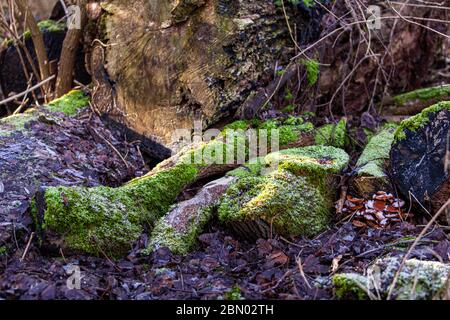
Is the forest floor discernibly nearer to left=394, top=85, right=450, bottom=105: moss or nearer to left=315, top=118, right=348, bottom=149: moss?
left=315, top=118, right=348, bottom=149: moss

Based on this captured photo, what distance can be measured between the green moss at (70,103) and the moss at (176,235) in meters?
2.16

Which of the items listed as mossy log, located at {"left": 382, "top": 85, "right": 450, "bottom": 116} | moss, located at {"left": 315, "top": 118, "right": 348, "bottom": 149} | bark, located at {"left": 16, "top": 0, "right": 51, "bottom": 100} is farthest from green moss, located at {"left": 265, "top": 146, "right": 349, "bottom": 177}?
bark, located at {"left": 16, "top": 0, "right": 51, "bottom": 100}

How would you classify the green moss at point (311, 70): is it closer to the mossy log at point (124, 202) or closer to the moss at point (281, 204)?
the mossy log at point (124, 202)

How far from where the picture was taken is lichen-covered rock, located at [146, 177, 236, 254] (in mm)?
3648

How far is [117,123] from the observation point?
5.40 m

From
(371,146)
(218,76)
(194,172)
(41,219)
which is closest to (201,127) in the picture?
(218,76)

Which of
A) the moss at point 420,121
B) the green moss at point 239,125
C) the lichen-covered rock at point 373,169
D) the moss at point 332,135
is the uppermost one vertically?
the moss at point 420,121

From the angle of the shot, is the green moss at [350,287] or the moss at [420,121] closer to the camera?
the green moss at [350,287]

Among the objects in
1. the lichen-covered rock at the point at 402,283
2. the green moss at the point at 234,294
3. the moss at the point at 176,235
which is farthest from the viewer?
the moss at the point at 176,235

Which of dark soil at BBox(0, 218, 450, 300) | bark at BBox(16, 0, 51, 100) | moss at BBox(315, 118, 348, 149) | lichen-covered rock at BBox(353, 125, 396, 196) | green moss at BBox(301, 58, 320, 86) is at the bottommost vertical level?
dark soil at BBox(0, 218, 450, 300)

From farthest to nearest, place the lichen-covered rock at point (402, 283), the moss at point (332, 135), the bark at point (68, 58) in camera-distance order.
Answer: the bark at point (68, 58), the moss at point (332, 135), the lichen-covered rock at point (402, 283)

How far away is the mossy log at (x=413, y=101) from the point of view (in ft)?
19.3

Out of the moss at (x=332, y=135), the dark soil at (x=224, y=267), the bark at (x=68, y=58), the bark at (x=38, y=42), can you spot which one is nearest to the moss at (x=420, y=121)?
the dark soil at (x=224, y=267)

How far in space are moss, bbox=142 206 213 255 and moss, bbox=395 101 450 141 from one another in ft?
5.60
